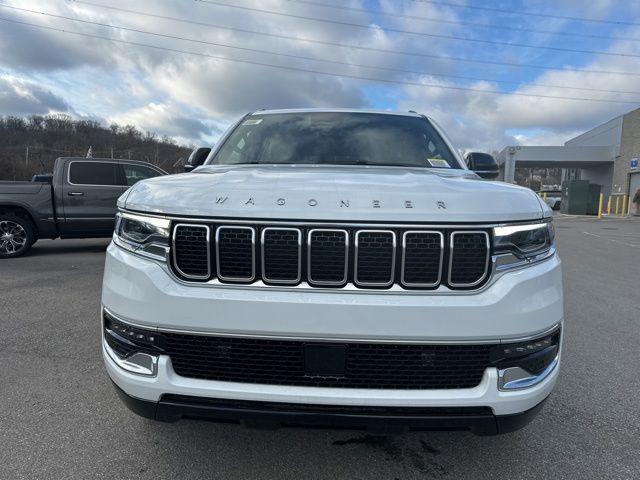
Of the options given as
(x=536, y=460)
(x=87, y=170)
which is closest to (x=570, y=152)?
(x=87, y=170)

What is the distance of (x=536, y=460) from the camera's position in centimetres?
242

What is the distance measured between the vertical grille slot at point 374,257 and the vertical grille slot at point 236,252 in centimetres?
44

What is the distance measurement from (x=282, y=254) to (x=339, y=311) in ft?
1.10

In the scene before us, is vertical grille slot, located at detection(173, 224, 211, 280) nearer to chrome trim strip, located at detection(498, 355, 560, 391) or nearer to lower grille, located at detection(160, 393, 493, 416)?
lower grille, located at detection(160, 393, 493, 416)

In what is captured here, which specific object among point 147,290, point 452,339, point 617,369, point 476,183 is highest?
point 476,183

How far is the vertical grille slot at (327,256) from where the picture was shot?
189 cm

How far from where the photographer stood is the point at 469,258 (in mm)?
1922

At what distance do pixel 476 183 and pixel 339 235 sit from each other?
0.83 meters

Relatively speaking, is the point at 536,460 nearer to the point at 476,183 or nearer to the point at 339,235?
the point at 476,183

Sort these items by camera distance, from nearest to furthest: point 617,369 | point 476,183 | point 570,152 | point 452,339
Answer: point 452,339, point 476,183, point 617,369, point 570,152

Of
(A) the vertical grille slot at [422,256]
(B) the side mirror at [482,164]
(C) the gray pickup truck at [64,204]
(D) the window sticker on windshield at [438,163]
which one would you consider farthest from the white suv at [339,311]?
(C) the gray pickup truck at [64,204]

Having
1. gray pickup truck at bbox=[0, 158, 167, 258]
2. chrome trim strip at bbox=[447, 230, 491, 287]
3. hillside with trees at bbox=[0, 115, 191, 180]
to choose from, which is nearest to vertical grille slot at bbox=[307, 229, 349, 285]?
chrome trim strip at bbox=[447, 230, 491, 287]

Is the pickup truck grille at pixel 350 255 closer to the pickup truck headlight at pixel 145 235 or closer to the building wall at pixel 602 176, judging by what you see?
the pickup truck headlight at pixel 145 235

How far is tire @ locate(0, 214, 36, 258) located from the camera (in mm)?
8430
